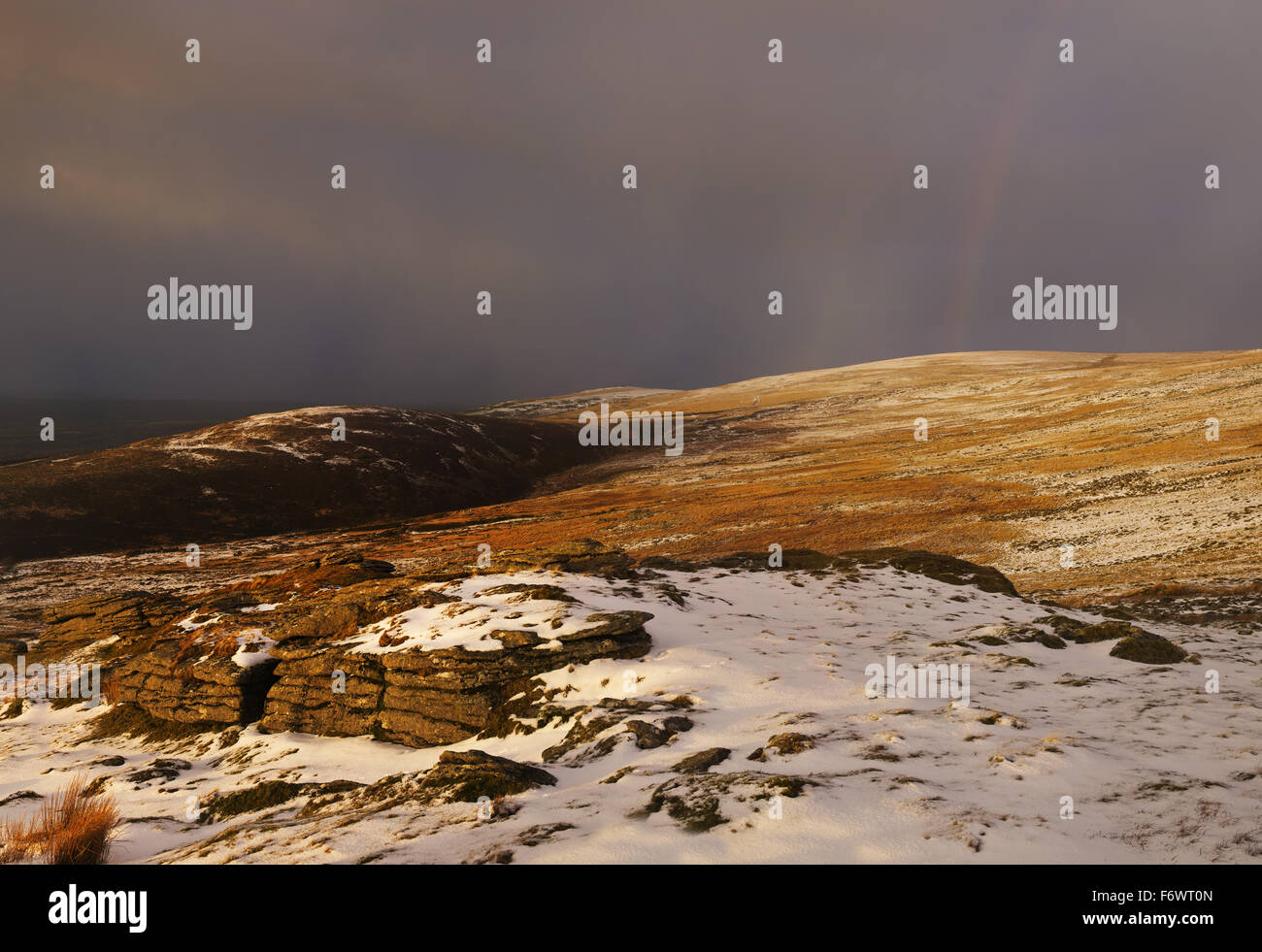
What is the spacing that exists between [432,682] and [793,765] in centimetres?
958

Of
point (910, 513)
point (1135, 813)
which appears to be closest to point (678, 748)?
point (1135, 813)

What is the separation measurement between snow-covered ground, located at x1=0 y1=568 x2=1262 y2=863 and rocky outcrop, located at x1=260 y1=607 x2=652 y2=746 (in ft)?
1.88

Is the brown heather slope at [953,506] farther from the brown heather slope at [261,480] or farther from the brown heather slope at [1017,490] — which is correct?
the brown heather slope at [261,480]

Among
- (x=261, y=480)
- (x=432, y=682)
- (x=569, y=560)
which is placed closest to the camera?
(x=432, y=682)

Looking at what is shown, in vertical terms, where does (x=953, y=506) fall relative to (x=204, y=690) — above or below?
above

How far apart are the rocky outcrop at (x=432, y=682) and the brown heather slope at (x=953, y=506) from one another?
89.9 ft

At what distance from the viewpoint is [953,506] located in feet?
176

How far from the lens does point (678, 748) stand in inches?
477

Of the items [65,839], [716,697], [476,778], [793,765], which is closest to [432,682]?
[476,778]

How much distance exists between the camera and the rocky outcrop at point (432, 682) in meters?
15.8

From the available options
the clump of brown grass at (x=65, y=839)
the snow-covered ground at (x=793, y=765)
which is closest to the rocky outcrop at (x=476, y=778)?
the snow-covered ground at (x=793, y=765)

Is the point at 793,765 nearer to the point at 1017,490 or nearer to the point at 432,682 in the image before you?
the point at 432,682

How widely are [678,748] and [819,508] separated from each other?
160ft

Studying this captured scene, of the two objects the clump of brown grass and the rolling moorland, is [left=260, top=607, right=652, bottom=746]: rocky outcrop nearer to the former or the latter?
the rolling moorland
